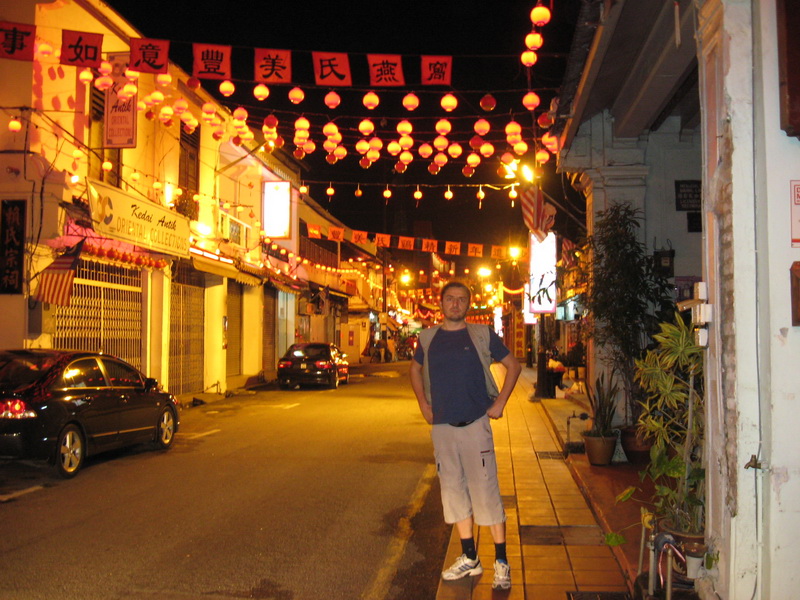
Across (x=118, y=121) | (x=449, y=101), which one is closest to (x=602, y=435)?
(x=449, y=101)

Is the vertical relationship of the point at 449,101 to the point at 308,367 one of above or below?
above

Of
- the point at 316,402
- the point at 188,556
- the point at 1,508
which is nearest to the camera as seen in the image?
the point at 188,556

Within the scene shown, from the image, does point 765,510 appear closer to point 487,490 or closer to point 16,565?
point 487,490

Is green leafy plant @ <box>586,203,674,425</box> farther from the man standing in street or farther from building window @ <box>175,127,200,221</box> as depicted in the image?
building window @ <box>175,127,200,221</box>

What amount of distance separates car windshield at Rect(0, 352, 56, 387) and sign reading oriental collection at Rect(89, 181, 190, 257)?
481 cm

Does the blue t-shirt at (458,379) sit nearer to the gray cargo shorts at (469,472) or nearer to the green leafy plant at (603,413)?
the gray cargo shorts at (469,472)

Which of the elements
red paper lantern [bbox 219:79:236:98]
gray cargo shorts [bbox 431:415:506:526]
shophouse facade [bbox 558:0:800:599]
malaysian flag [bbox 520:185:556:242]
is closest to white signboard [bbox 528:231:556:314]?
malaysian flag [bbox 520:185:556:242]

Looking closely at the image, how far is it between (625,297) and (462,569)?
5.46 metres

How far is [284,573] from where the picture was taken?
→ 18.5 ft

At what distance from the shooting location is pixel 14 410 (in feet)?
29.0

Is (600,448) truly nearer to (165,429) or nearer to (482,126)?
(165,429)

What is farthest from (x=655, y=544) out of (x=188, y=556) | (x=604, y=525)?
(x=188, y=556)

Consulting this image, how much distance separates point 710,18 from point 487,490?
3.35 m

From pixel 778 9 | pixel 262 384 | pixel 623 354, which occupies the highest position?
pixel 778 9
